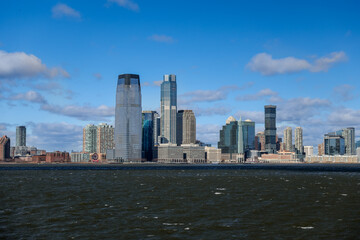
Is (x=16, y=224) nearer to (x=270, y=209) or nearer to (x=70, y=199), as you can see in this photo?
(x=70, y=199)

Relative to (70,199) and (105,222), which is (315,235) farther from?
(70,199)

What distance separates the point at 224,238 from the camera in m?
37.9

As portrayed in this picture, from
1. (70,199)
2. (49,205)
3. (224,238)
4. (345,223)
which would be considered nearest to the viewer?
(224,238)

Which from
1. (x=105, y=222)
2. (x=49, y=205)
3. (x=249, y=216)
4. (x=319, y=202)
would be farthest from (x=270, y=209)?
(x=49, y=205)

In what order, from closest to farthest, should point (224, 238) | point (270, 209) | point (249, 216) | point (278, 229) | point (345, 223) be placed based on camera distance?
point (224, 238) < point (278, 229) < point (345, 223) < point (249, 216) < point (270, 209)

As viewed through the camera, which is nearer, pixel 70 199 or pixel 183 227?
pixel 183 227

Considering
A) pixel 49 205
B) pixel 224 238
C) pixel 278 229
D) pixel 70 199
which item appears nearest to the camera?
pixel 224 238

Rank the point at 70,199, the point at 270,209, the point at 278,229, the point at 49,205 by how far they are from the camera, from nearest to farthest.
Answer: the point at 278,229 < the point at 270,209 < the point at 49,205 < the point at 70,199

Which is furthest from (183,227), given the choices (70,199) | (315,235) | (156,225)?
(70,199)

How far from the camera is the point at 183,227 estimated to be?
4316 cm

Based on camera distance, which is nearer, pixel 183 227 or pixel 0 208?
pixel 183 227

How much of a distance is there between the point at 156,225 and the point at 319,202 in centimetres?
2892

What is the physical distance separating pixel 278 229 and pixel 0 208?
119ft

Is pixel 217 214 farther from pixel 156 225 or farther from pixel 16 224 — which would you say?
pixel 16 224
